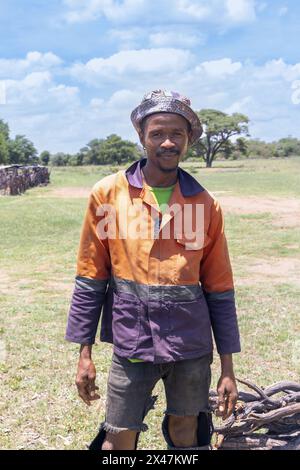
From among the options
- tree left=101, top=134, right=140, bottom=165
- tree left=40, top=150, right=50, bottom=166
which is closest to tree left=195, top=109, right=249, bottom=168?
tree left=101, top=134, right=140, bottom=165

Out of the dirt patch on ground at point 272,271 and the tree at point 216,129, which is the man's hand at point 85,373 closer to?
the dirt patch on ground at point 272,271

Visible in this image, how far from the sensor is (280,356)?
15.3 ft

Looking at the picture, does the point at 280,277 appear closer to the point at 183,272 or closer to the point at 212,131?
the point at 183,272

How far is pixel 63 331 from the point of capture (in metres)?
5.30

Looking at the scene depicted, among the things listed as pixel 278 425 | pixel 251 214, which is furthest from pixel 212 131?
pixel 278 425

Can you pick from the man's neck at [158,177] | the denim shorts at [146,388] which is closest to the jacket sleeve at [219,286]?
the denim shorts at [146,388]

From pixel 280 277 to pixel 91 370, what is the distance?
5.85 meters

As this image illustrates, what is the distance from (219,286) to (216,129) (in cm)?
5960

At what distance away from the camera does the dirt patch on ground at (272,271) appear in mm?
7469

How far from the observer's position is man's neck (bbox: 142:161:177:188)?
224cm

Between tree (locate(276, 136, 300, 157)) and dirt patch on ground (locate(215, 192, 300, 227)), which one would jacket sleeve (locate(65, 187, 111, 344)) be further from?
tree (locate(276, 136, 300, 157))

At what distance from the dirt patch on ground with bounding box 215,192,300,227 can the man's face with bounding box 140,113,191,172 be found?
11.0 meters

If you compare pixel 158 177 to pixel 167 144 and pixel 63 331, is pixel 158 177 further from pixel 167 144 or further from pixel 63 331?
pixel 63 331

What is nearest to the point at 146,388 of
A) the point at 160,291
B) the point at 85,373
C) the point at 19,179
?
the point at 85,373
